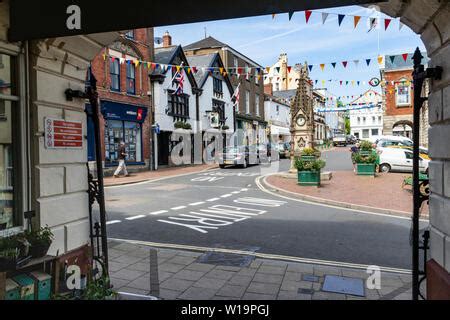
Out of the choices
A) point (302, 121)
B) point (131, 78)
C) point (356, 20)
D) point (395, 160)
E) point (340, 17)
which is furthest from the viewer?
point (131, 78)

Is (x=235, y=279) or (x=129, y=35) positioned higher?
(x=129, y=35)

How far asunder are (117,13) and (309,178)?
533 inches

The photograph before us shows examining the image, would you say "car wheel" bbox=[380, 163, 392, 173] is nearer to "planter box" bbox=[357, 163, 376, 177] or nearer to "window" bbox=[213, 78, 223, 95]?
"planter box" bbox=[357, 163, 376, 177]

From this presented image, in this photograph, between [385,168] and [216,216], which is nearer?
[216,216]

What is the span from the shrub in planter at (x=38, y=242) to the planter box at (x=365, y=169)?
17.2m

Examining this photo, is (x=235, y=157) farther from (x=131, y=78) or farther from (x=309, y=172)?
(x=309, y=172)

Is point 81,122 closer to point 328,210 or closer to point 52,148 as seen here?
point 52,148

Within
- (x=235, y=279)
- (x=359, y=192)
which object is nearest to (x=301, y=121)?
(x=359, y=192)

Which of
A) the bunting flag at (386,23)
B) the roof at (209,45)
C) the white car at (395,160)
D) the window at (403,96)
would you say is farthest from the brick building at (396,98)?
the bunting flag at (386,23)

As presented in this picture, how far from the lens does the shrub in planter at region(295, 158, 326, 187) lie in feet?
51.5

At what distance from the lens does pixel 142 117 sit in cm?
2530

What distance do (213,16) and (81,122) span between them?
2.59m

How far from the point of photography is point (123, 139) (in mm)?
23750
